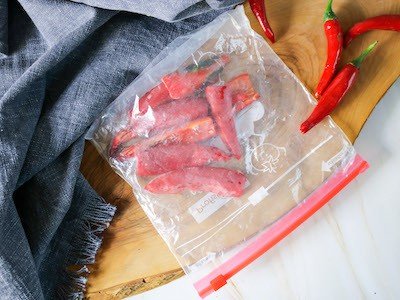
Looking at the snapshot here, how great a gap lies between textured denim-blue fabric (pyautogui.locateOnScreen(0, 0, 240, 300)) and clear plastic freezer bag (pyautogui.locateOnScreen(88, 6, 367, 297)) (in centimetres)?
6

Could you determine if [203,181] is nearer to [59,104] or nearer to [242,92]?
[242,92]

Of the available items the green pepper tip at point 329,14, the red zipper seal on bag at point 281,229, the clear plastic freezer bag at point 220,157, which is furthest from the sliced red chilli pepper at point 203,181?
the green pepper tip at point 329,14

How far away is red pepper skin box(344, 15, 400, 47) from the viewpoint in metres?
1.13

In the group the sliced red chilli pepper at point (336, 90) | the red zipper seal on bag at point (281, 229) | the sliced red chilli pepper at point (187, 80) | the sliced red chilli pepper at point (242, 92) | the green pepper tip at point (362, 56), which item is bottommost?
the red zipper seal on bag at point (281, 229)

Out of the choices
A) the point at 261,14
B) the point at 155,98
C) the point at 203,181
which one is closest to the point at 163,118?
the point at 155,98

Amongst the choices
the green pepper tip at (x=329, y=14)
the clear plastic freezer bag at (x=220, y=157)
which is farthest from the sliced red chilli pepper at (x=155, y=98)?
the green pepper tip at (x=329, y=14)

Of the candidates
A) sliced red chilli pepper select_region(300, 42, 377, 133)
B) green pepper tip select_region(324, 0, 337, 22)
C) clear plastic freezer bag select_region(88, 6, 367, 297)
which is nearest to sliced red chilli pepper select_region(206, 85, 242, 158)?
clear plastic freezer bag select_region(88, 6, 367, 297)

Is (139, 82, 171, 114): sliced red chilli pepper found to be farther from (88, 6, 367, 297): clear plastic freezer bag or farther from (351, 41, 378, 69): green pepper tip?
(351, 41, 378, 69): green pepper tip

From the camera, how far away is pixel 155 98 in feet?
3.76

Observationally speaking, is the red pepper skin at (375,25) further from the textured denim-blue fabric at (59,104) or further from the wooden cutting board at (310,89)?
the textured denim-blue fabric at (59,104)

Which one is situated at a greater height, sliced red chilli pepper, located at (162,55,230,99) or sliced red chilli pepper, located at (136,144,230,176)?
sliced red chilli pepper, located at (162,55,230,99)

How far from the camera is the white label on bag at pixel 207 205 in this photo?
112 cm

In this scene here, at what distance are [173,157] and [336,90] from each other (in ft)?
1.15

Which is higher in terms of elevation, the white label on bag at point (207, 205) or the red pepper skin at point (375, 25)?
the red pepper skin at point (375, 25)
